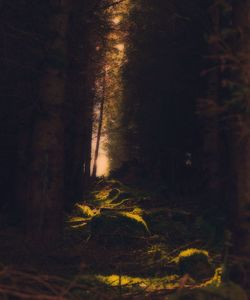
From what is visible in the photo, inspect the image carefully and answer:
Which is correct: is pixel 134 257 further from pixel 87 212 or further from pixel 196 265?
pixel 87 212

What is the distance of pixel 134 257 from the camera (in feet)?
30.7

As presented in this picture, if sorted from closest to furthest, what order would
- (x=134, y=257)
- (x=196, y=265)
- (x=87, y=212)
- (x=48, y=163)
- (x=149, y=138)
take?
(x=196, y=265)
(x=48, y=163)
(x=134, y=257)
(x=87, y=212)
(x=149, y=138)

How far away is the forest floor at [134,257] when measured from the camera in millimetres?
4582

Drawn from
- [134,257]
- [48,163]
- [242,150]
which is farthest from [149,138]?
[242,150]

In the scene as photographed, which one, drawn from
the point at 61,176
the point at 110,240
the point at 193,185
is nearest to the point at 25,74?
the point at 61,176

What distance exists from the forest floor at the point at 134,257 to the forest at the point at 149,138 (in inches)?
1.2

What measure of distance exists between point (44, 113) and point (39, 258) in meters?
2.75

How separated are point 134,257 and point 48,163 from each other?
2.46 m

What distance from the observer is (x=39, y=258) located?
7.82 m

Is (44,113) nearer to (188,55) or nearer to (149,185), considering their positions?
(188,55)

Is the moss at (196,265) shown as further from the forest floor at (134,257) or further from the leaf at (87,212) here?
the leaf at (87,212)

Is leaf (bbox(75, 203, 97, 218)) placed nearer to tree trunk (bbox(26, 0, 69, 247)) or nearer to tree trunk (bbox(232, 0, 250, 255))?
tree trunk (bbox(26, 0, 69, 247))

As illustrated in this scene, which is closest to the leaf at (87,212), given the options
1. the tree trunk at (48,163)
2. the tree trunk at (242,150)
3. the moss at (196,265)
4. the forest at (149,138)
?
the forest at (149,138)

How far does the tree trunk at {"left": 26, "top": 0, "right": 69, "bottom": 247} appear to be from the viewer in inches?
357
